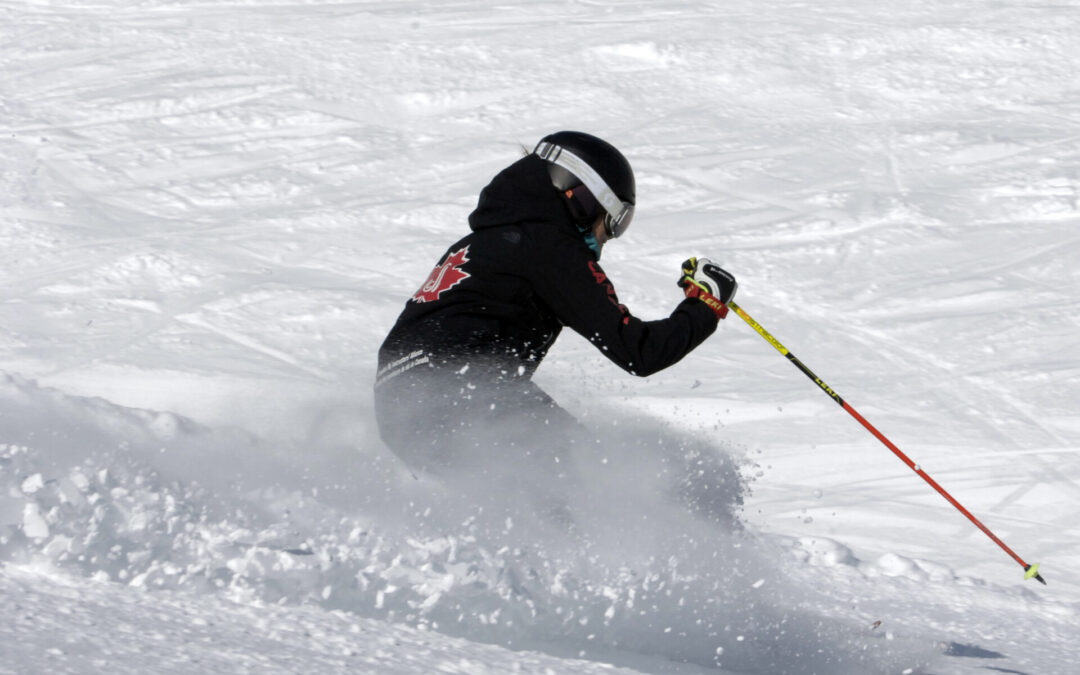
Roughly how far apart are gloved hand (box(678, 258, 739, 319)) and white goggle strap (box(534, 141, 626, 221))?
0.95 feet

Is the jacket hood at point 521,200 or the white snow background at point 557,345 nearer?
the white snow background at point 557,345

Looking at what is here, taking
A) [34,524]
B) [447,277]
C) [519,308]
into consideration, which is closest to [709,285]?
[519,308]

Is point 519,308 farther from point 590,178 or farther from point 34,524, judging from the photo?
point 34,524

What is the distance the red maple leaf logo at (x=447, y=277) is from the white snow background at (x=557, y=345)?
0.57 m

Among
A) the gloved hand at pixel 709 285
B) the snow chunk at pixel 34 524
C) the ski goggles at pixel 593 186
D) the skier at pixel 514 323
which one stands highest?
the ski goggles at pixel 593 186

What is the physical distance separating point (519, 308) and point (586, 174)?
0.52 m

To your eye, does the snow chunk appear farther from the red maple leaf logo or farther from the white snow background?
the red maple leaf logo

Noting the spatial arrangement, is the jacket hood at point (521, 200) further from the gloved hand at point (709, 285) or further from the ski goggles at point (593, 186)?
the gloved hand at point (709, 285)

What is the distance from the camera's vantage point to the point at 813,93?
34.8 ft

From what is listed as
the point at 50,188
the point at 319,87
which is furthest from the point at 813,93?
the point at 50,188

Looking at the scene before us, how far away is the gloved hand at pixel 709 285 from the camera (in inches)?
140

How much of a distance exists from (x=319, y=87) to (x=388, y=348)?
7.82 m

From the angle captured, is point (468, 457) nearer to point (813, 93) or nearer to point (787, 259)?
point (787, 259)

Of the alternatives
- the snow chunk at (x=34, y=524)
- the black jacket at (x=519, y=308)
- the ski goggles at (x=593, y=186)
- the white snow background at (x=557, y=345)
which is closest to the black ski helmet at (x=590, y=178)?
the ski goggles at (x=593, y=186)
